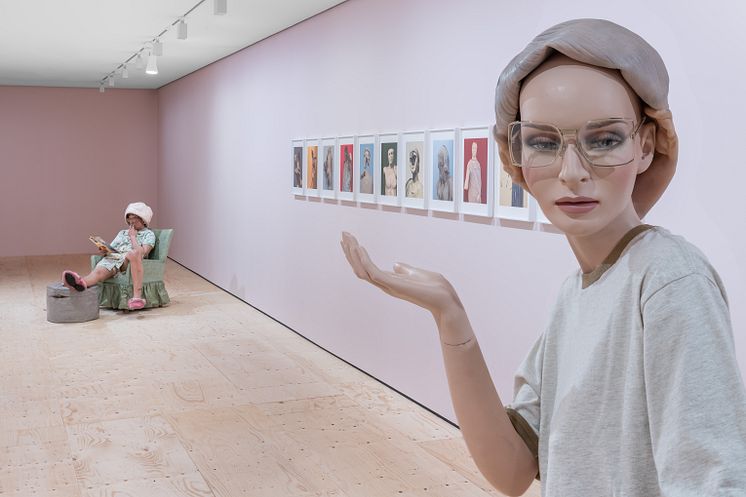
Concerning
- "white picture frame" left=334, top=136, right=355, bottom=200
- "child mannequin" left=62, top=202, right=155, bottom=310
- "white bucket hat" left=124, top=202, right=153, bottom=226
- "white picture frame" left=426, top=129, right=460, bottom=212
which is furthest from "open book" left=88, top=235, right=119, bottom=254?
"white picture frame" left=426, top=129, right=460, bottom=212

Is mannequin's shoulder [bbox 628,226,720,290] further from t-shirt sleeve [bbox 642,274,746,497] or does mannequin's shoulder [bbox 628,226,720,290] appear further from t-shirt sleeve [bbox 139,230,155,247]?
t-shirt sleeve [bbox 139,230,155,247]

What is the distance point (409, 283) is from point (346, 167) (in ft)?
18.7

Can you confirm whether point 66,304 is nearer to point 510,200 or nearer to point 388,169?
point 388,169

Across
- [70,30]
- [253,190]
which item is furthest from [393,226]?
[70,30]

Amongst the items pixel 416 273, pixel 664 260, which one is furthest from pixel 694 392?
pixel 416 273

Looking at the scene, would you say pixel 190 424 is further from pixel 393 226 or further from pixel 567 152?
pixel 567 152

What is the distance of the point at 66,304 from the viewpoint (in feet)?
28.3

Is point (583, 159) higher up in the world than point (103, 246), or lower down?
higher up

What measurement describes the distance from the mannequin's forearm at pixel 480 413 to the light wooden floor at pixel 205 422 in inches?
117

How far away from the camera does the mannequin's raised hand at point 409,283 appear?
1.12 meters

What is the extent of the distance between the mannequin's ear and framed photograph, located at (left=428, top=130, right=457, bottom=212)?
3.95 metres

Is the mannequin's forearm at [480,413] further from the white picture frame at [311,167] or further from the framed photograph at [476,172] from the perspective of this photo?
the white picture frame at [311,167]

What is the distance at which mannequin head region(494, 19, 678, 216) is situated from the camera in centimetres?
106

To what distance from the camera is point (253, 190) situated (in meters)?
9.45
